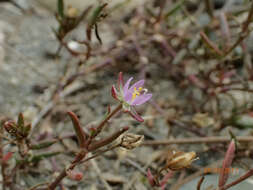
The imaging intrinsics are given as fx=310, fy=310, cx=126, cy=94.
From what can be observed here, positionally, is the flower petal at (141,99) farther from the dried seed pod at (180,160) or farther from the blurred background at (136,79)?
the blurred background at (136,79)

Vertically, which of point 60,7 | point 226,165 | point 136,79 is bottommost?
point 226,165

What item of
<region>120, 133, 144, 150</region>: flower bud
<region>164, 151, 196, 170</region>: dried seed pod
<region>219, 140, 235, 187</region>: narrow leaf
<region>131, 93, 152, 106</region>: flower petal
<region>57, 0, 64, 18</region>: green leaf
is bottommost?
<region>219, 140, 235, 187</region>: narrow leaf

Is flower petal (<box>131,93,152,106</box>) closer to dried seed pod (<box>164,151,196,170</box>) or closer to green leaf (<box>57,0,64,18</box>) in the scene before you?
dried seed pod (<box>164,151,196,170</box>)

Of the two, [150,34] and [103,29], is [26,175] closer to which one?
[150,34]

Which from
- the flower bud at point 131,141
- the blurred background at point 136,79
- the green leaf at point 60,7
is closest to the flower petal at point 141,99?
the flower bud at point 131,141

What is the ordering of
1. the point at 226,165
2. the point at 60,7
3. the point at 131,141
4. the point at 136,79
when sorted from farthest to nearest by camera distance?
the point at 136,79
the point at 60,7
the point at 226,165
the point at 131,141

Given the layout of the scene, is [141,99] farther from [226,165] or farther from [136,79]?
[136,79]

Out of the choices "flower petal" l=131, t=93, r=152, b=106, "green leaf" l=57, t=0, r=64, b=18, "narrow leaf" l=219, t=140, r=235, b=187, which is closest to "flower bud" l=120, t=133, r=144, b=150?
"flower petal" l=131, t=93, r=152, b=106

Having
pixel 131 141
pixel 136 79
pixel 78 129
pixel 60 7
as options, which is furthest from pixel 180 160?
pixel 136 79

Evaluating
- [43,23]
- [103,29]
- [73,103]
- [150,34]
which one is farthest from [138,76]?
[43,23]
